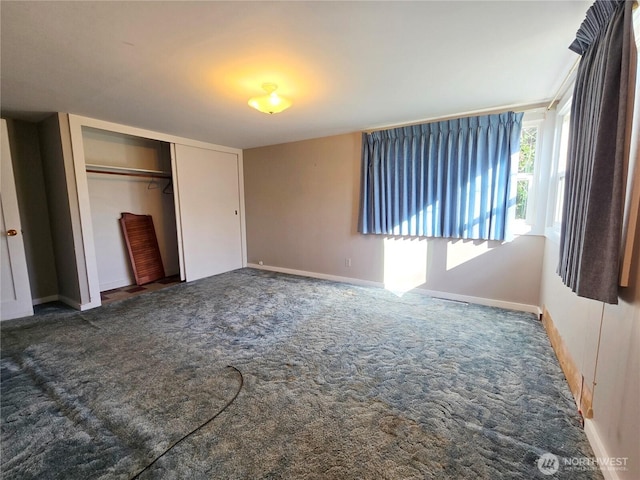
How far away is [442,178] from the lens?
134 inches

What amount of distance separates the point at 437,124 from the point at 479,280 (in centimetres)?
198

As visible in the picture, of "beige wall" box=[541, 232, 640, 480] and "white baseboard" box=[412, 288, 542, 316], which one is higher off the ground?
"beige wall" box=[541, 232, 640, 480]

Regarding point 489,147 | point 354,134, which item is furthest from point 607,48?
point 354,134

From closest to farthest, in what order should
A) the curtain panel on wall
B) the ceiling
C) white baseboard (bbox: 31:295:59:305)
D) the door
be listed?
the curtain panel on wall → the ceiling → the door → white baseboard (bbox: 31:295:59:305)

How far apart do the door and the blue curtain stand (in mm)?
4081

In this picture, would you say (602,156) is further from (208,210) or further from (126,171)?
(126,171)

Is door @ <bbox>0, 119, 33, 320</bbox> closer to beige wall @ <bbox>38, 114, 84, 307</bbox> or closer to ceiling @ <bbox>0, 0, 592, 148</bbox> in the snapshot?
beige wall @ <bbox>38, 114, 84, 307</bbox>

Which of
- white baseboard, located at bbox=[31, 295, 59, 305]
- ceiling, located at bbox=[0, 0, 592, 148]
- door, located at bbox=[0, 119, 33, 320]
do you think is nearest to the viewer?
ceiling, located at bbox=[0, 0, 592, 148]

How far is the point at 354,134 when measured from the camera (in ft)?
13.2

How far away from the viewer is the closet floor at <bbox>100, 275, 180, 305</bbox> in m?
3.72

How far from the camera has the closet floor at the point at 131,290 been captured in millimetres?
3721

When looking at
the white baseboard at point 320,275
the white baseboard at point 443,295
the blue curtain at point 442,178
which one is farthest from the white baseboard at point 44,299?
the blue curtain at point 442,178

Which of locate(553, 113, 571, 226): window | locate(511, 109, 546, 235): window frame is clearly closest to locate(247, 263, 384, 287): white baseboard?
locate(511, 109, 546, 235): window frame

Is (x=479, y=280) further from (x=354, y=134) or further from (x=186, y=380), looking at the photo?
(x=186, y=380)
